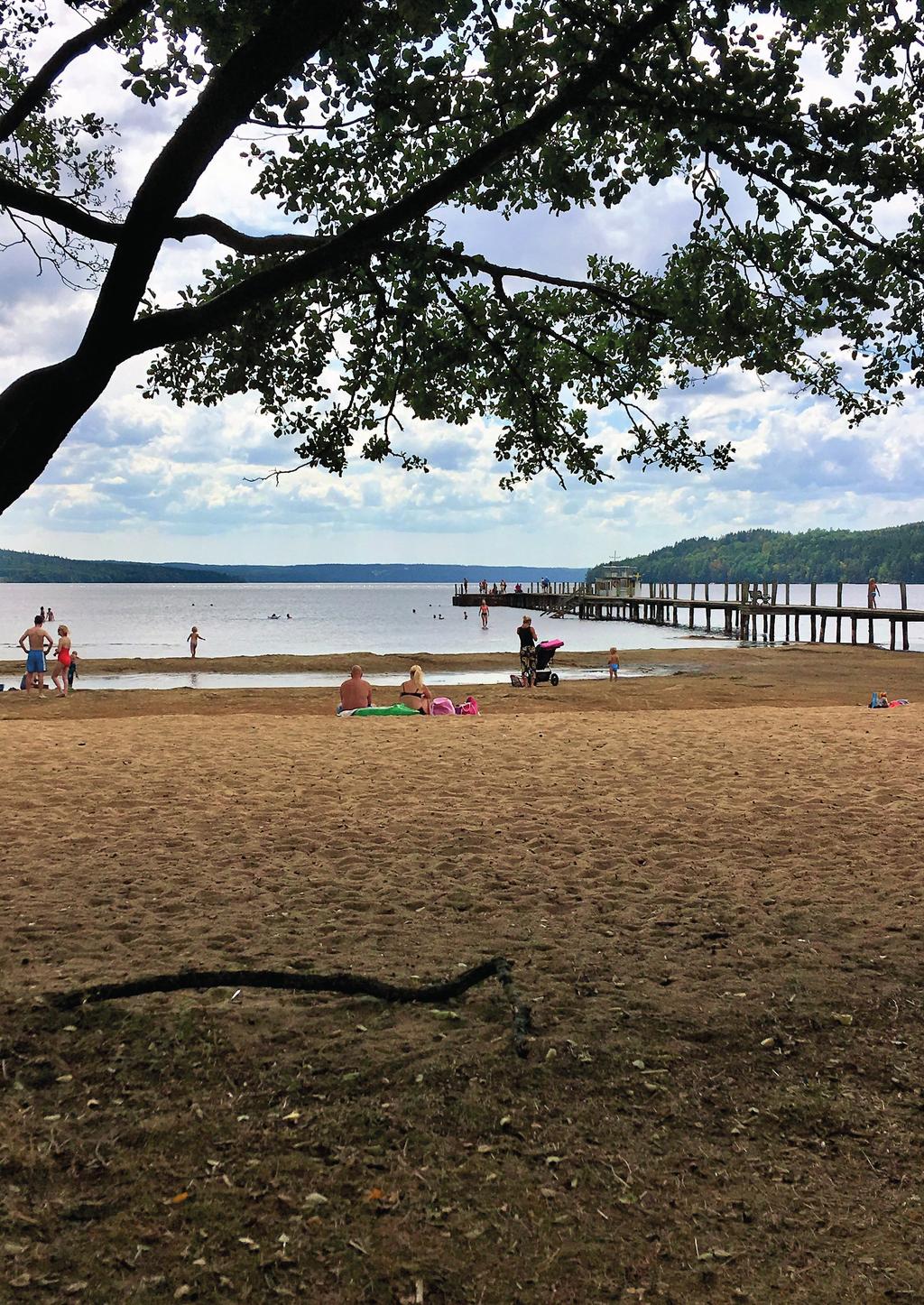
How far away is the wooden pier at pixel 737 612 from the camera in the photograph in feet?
191

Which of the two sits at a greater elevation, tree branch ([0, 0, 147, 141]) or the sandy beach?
tree branch ([0, 0, 147, 141])

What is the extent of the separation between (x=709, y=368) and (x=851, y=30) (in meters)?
2.75

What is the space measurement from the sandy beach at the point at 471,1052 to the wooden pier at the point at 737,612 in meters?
46.3

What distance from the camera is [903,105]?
6.44 metres

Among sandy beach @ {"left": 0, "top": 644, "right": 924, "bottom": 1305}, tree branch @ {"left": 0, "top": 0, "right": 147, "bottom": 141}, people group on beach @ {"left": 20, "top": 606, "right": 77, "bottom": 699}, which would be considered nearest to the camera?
sandy beach @ {"left": 0, "top": 644, "right": 924, "bottom": 1305}

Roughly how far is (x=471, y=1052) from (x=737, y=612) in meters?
67.4

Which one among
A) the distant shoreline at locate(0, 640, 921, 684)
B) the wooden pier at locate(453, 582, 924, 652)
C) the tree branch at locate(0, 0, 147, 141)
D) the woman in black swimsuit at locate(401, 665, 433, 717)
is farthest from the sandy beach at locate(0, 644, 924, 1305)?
the wooden pier at locate(453, 582, 924, 652)

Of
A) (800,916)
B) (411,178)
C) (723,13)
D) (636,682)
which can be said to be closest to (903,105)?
(723,13)

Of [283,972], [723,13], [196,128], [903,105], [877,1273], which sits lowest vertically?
[877,1273]

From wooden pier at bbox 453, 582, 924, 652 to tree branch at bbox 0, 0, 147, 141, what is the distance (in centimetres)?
4881

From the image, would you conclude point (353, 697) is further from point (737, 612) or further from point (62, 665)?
point (737, 612)

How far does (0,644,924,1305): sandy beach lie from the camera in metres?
3.17

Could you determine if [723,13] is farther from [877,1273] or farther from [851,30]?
[877,1273]

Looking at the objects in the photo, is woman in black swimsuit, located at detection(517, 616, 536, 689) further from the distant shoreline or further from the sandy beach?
the sandy beach
